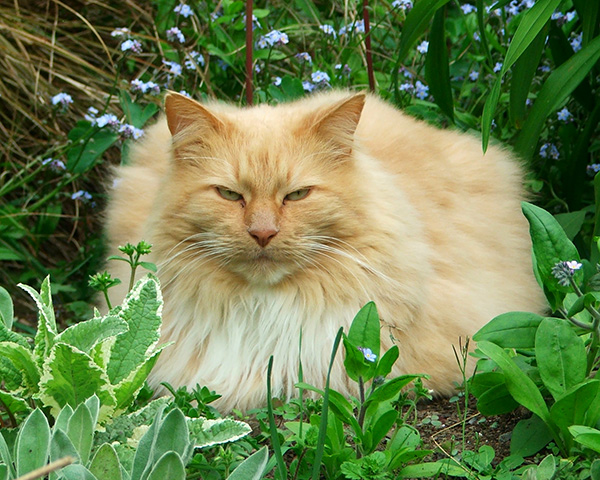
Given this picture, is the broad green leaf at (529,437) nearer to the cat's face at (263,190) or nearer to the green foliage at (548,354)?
the green foliage at (548,354)

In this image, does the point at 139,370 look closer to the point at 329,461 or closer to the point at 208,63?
the point at 329,461

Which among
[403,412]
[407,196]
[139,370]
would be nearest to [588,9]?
[407,196]

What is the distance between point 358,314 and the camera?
1.93 metres

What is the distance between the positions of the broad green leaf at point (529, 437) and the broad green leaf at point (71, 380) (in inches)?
37.3

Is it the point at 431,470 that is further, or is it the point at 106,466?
the point at 431,470

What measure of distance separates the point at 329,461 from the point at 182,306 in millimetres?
806

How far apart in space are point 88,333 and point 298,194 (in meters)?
0.73

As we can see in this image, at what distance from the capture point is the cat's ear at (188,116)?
228cm

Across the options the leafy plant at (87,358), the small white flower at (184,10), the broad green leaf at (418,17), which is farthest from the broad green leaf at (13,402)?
the small white flower at (184,10)

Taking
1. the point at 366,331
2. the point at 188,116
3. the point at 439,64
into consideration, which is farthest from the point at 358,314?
the point at 439,64

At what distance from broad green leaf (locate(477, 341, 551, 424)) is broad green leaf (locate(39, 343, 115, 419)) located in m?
0.86

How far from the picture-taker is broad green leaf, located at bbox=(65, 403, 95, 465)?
165 centimetres

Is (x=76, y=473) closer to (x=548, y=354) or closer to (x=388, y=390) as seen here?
(x=388, y=390)

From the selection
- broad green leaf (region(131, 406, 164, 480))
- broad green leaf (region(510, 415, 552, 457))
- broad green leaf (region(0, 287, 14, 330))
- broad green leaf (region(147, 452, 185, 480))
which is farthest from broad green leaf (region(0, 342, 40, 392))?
broad green leaf (region(510, 415, 552, 457))
